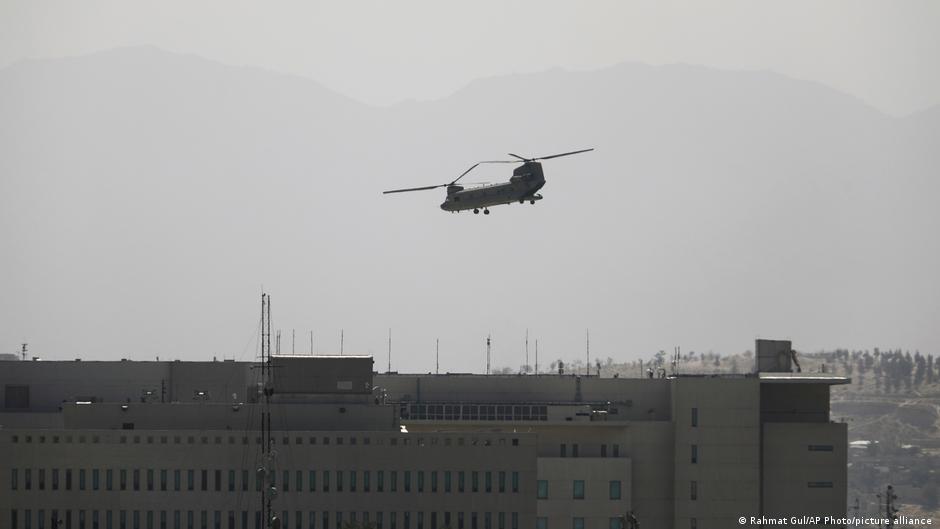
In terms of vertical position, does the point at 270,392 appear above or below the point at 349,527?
above

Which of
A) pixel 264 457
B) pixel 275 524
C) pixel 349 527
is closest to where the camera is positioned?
pixel 275 524

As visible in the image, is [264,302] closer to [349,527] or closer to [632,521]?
[349,527]

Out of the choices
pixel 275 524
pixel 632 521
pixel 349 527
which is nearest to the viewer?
pixel 275 524

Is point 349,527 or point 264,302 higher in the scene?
point 264,302

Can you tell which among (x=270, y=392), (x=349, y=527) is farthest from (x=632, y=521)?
(x=270, y=392)

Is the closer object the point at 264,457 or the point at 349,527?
the point at 349,527

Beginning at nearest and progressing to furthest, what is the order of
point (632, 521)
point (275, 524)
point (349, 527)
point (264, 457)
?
point (275, 524) → point (632, 521) → point (349, 527) → point (264, 457)

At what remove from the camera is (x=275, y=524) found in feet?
503

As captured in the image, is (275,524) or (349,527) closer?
(275,524)

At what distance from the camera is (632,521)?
547ft

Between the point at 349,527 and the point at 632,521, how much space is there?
27.4 m

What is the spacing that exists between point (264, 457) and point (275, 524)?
46.6 m

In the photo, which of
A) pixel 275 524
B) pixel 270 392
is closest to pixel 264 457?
pixel 270 392

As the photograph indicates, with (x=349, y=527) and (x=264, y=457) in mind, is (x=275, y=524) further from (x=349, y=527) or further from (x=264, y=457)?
(x=264, y=457)
